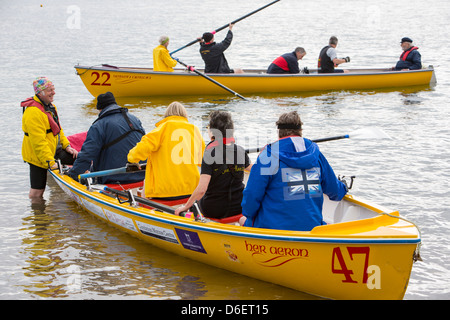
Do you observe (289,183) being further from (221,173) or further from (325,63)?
(325,63)

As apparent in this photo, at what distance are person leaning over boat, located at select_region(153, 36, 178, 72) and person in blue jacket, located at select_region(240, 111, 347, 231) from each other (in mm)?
10665

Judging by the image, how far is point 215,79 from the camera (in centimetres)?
1611

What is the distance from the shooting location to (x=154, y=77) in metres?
16.3

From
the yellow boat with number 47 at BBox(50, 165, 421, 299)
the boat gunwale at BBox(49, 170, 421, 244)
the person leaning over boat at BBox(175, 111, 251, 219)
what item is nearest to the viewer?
the boat gunwale at BBox(49, 170, 421, 244)

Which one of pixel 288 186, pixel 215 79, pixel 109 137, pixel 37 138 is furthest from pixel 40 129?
pixel 215 79

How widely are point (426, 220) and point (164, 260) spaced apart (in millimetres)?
3787

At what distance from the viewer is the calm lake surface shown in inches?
251

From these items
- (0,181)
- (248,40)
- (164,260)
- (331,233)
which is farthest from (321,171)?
(248,40)

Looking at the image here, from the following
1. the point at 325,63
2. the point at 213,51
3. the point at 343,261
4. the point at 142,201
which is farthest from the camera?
the point at 325,63

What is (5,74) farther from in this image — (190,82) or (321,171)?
(321,171)

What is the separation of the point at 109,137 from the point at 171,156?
48.2 inches

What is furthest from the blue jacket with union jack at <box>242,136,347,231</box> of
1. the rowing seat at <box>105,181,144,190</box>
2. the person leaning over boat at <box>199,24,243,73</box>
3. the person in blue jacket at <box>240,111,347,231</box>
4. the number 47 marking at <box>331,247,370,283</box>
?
the person leaning over boat at <box>199,24,243,73</box>

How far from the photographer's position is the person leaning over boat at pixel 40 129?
25.7 ft

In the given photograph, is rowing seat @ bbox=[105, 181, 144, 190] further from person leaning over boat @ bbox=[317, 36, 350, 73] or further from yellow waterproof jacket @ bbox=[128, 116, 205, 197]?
person leaning over boat @ bbox=[317, 36, 350, 73]
